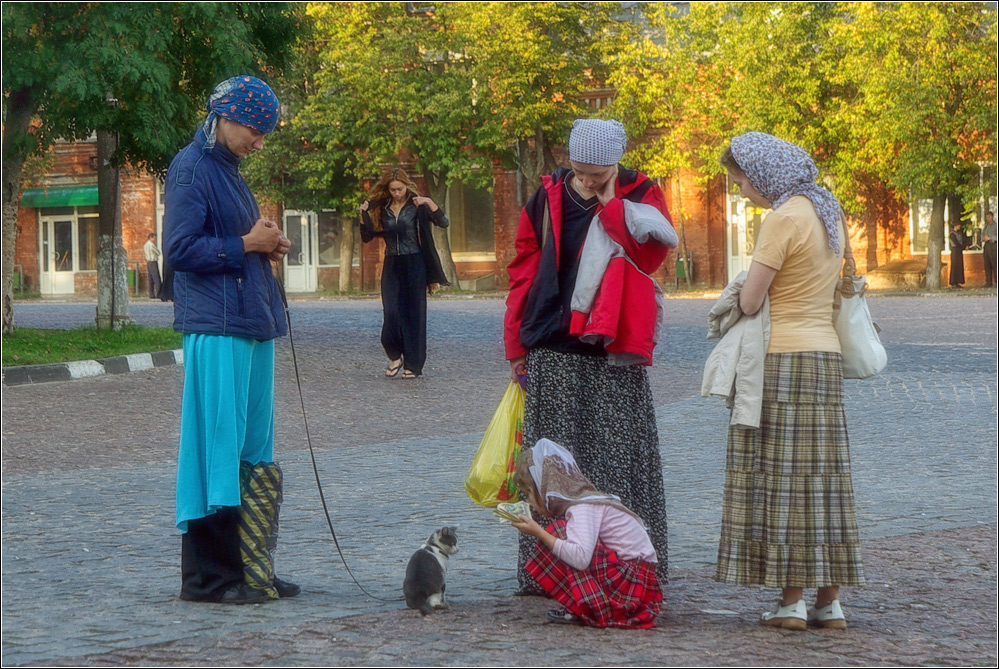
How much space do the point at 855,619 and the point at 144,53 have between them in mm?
12371

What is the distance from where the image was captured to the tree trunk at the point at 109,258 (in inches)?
787

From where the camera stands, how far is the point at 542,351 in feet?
17.7

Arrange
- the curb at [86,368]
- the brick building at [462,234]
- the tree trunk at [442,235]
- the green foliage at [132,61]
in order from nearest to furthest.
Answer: the curb at [86,368]
the green foliage at [132,61]
the tree trunk at [442,235]
the brick building at [462,234]

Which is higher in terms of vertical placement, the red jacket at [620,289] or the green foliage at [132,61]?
the green foliage at [132,61]

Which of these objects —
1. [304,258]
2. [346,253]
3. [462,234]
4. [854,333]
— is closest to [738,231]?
[462,234]

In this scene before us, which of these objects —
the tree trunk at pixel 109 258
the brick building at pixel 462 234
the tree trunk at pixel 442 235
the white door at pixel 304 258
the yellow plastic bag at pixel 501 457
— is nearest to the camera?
the yellow plastic bag at pixel 501 457

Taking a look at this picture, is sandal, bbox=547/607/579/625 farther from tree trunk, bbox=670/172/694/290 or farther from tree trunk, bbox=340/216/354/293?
tree trunk, bbox=340/216/354/293

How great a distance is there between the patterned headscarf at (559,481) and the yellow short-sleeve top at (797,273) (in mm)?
809

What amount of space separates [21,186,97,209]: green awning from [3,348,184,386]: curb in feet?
116

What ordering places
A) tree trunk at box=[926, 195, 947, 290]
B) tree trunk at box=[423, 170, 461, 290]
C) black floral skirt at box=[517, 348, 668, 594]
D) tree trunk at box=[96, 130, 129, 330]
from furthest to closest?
tree trunk at box=[423, 170, 461, 290], tree trunk at box=[926, 195, 947, 290], tree trunk at box=[96, 130, 129, 330], black floral skirt at box=[517, 348, 668, 594]

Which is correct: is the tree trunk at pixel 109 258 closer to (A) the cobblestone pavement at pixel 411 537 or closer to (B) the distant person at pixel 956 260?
(A) the cobblestone pavement at pixel 411 537

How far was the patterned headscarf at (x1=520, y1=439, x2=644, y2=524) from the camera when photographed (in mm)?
4996

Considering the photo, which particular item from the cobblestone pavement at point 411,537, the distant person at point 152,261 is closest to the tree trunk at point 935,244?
the distant person at point 152,261

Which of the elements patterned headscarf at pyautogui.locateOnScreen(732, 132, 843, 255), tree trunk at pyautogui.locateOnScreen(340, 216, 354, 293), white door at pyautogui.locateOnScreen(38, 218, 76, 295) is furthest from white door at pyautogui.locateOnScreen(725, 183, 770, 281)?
patterned headscarf at pyautogui.locateOnScreen(732, 132, 843, 255)
